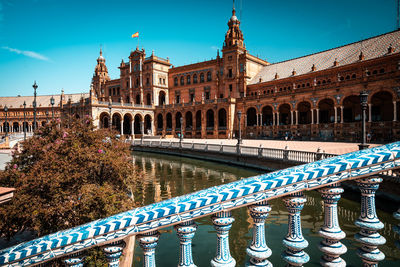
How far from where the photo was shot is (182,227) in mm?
1768

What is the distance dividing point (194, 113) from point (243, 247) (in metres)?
41.5

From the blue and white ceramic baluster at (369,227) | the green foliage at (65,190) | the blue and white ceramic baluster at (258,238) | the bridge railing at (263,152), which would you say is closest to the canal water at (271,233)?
the green foliage at (65,190)

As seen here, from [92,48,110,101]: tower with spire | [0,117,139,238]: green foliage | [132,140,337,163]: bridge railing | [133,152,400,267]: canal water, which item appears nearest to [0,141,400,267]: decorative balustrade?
[0,117,139,238]: green foliage

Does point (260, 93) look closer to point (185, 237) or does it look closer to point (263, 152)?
point (263, 152)

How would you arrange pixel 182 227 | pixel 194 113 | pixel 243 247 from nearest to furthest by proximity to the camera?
pixel 182 227 → pixel 243 247 → pixel 194 113

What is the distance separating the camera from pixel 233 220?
1.77m

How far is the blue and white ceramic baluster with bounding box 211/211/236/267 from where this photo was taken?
5.87 feet

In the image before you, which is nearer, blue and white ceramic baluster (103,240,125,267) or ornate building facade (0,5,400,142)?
blue and white ceramic baluster (103,240,125,267)

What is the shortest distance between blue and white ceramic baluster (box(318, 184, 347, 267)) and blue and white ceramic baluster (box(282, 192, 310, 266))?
0.19 metres

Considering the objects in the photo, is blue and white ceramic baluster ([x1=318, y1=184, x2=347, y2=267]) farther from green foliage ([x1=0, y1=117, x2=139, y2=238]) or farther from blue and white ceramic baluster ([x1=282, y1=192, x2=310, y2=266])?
green foliage ([x1=0, y1=117, x2=139, y2=238])

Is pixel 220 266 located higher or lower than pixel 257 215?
lower

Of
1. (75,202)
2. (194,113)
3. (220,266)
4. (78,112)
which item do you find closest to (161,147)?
(194,113)

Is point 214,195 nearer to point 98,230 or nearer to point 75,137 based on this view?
point 98,230

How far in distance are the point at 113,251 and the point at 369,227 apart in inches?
80.8
